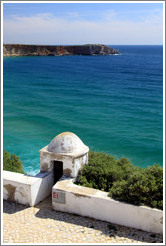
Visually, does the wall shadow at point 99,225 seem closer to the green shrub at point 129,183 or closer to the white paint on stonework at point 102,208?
the white paint on stonework at point 102,208

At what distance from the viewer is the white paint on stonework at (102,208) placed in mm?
8625

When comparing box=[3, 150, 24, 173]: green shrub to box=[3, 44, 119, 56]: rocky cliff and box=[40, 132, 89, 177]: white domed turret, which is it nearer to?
box=[40, 132, 89, 177]: white domed turret

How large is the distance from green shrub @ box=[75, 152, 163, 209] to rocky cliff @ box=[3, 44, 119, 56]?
405ft

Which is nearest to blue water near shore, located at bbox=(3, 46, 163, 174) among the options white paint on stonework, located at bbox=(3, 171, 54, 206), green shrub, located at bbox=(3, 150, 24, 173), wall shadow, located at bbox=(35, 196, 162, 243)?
green shrub, located at bbox=(3, 150, 24, 173)

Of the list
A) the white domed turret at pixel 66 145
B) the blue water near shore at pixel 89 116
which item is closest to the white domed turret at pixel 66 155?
the white domed turret at pixel 66 145

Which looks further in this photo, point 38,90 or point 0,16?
point 38,90

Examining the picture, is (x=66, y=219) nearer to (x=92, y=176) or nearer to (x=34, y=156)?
(x=92, y=176)

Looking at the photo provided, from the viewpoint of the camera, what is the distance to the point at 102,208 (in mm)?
9250

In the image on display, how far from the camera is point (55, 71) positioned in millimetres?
80875

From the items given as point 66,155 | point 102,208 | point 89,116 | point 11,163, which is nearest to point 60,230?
point 102,208

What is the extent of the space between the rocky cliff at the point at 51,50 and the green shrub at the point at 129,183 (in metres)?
123

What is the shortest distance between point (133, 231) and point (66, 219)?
2356 millimetres

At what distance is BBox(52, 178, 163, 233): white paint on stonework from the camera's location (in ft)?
28.3

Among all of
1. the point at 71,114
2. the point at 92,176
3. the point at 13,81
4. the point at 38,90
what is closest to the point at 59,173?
the point at 92,176
